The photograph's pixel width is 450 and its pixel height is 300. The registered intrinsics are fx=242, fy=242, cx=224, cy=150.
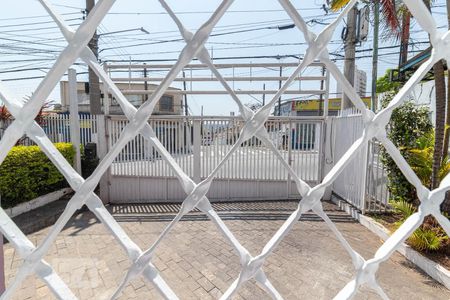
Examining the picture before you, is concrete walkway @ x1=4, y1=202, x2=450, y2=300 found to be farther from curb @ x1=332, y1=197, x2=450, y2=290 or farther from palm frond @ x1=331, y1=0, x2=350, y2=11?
palm frond @ x1=331, y1=0, x2=350, y2=11

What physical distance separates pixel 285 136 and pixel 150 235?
339 cm

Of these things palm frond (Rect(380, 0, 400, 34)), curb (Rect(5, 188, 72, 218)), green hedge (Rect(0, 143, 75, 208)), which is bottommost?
curb (Rect(5, 188, 72, 218))

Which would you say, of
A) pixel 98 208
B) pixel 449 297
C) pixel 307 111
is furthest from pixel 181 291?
pixel 307 111

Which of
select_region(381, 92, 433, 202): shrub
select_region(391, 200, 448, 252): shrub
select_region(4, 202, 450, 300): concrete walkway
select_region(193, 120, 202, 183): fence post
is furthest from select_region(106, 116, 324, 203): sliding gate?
select_region(391, 200, 448, 252): shrub

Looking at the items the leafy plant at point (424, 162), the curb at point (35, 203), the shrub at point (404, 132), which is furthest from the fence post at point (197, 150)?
the leafy plant at point (424, 162)

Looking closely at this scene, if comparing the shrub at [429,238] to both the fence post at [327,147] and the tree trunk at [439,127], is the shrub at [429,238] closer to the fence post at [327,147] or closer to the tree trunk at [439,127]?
the tree trunk at [439,127]

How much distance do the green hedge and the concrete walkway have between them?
1.07 meters

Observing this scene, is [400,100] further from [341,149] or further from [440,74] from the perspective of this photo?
[341,149]

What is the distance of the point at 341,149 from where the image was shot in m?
5.21

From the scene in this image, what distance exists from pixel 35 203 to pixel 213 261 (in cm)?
396

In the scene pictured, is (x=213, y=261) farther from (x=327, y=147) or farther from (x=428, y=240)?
(x=327, y=147)

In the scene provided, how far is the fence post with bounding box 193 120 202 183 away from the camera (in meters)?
5.30

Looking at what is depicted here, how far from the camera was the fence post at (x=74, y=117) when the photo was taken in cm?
514

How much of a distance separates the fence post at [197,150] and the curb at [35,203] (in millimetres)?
3003
